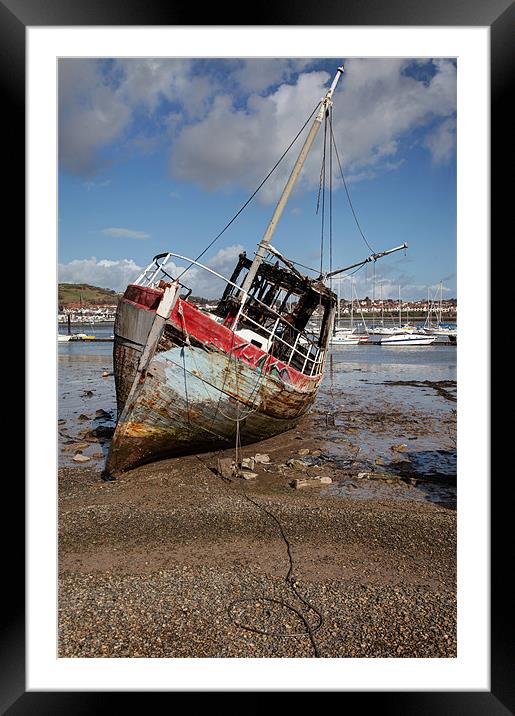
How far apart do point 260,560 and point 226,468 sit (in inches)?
136

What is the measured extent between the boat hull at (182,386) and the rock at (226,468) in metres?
0.66

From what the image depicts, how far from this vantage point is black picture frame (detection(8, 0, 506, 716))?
2979mm

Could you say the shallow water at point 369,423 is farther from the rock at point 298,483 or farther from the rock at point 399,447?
the rock at point 298,483

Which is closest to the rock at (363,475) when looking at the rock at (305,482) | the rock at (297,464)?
the rock at (305,482)
